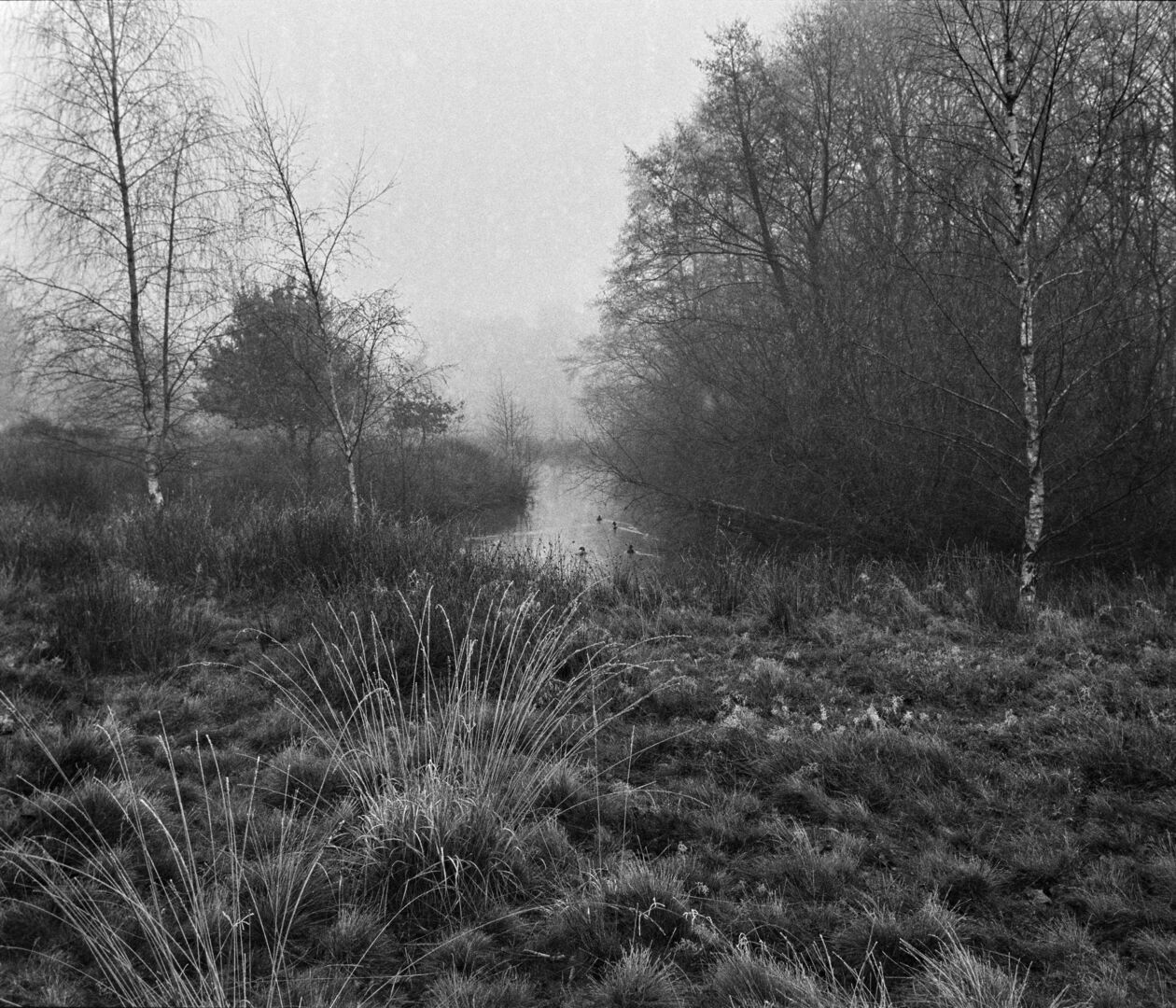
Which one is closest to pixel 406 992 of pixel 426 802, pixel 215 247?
pixel 426 802

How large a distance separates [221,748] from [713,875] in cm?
237

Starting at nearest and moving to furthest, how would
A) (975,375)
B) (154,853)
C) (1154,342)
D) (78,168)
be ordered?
(154,853), (1154,342), (975,375), (78,168)

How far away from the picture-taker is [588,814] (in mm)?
3100

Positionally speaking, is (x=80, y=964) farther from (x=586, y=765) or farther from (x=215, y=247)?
(x=215, y=247)

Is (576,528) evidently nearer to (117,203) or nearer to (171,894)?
(117,203)

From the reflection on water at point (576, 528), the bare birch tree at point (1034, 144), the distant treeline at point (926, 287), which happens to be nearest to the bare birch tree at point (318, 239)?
the reflection on water at point (576, 528)

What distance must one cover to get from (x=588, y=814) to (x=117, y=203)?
12.3 metres

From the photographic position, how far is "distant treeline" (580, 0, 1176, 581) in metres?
7.35

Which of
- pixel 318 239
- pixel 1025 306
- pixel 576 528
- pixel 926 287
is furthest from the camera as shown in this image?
pixel 576 528

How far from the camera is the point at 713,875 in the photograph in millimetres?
2615

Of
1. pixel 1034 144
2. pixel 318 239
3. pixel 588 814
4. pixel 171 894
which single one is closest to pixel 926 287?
pixel 1034 144

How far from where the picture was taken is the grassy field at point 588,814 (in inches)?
81.8

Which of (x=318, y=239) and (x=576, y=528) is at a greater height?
(x=318, y=239)

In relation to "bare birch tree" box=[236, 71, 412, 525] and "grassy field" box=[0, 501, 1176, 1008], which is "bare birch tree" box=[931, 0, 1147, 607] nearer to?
"grassy field" box=[0, 501, 1176, 1008]
